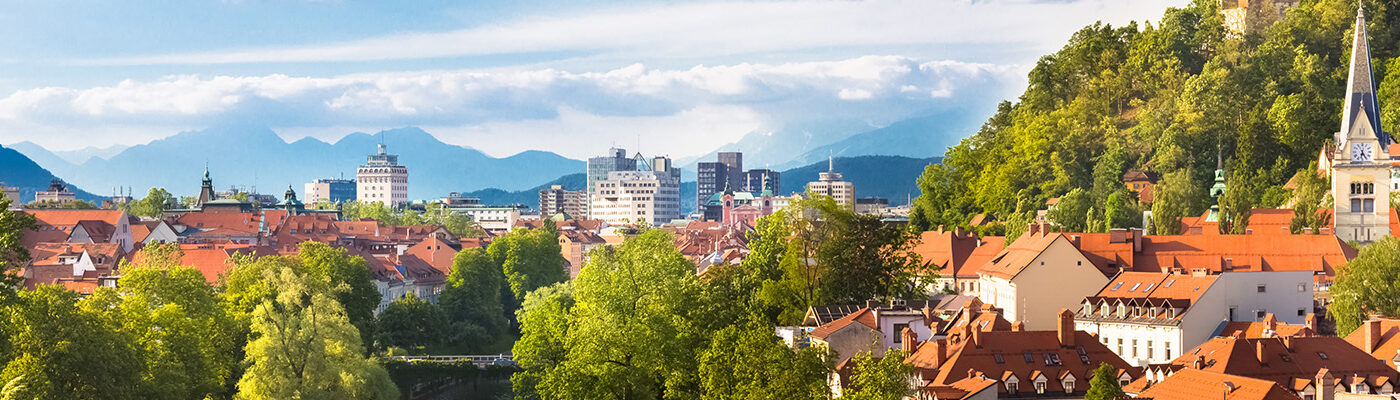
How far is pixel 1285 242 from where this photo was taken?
8862cm

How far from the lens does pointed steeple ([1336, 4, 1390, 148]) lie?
105 m

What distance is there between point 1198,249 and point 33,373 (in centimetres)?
5393

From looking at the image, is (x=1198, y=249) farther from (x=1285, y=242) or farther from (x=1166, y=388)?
(x=1166, y=388)

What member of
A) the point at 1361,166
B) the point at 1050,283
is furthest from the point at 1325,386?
the point at 1361,166

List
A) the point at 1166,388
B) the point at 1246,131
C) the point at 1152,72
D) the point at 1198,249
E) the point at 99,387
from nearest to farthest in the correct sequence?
the point at 1166,388, the point at 99,387, the point at 1198,249, the point at 1246,131, the point at 1152,72

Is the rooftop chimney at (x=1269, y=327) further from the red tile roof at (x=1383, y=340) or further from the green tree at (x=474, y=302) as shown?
the green tree at (x=474, y=302)

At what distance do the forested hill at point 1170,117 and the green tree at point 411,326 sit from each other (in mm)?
33038

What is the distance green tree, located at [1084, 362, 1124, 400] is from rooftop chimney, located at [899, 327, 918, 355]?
30.1 feet

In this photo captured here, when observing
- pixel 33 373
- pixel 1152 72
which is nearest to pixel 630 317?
pixel 33 373

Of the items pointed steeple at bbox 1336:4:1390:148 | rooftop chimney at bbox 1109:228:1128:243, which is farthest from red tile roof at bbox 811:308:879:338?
pointed steeple at bbox 1336:4:1390:148

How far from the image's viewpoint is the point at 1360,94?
10688 centimetres

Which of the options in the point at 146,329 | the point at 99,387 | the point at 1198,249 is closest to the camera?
the point at 99,387

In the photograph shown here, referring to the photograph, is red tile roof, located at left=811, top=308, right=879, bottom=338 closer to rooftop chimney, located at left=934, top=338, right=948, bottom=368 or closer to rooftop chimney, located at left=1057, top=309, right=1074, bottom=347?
rooftop chimney, located at left=934, top=338, right=948, bottom=368

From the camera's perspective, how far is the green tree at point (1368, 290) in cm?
7475
